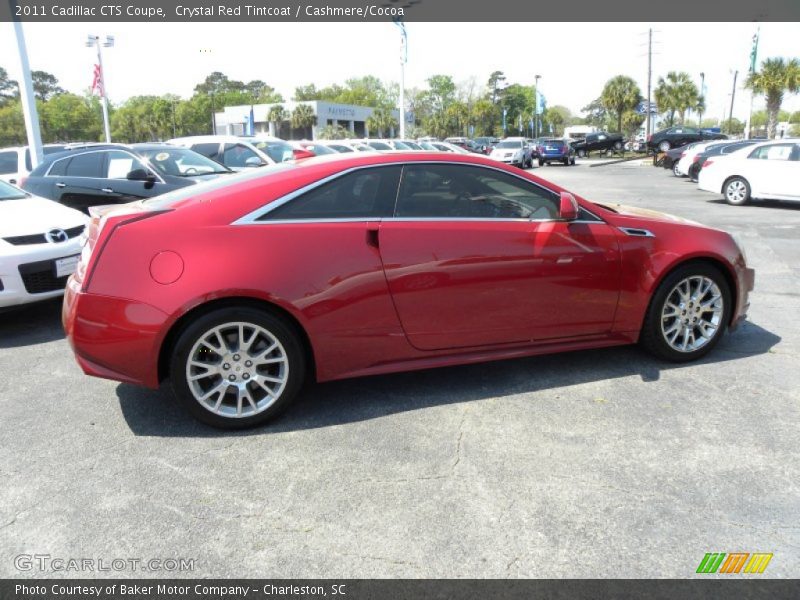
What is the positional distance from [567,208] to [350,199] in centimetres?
138

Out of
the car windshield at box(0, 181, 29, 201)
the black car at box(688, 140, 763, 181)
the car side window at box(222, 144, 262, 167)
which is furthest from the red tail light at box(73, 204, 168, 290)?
the black car at box(688, 140, 763, 181)

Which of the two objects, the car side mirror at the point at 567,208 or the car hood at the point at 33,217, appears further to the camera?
the car hood at the point at 33,217

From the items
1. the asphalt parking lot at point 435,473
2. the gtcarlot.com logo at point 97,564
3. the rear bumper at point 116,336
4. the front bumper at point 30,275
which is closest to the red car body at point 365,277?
the rear bumper at point 116,336

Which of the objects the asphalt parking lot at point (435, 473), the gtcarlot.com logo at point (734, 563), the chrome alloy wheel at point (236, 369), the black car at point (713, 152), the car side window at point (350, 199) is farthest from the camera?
the black car at point (713, 152)

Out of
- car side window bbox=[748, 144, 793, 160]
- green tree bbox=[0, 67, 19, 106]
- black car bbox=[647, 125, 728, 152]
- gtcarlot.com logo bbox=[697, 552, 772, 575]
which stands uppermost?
green tree bbox=[0, 67, 19, 106]

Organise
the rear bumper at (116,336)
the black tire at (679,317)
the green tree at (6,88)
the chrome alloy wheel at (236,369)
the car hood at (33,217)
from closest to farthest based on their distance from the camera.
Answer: the rear bumper at (116,336) < the chrome alloy wheel at (236,369) < the black tire at (679,317) < the car hood at (33,217) < the green tree at (6,88)

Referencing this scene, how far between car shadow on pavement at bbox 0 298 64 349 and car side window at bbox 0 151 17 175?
26.6 ft

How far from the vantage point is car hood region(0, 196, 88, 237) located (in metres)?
5.47

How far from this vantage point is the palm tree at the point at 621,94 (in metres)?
58.9

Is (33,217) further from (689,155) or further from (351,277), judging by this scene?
(689,155)

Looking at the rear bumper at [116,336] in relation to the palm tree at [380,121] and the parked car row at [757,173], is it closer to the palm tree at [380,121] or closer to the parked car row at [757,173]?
the parked car row at [757,173]

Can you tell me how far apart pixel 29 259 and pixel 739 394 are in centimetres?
570

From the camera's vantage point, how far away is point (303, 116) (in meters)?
73.4

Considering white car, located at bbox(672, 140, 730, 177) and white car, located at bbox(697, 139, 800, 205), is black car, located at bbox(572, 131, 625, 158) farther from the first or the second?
white car, located at bbox(697, 139, 800, 205)
